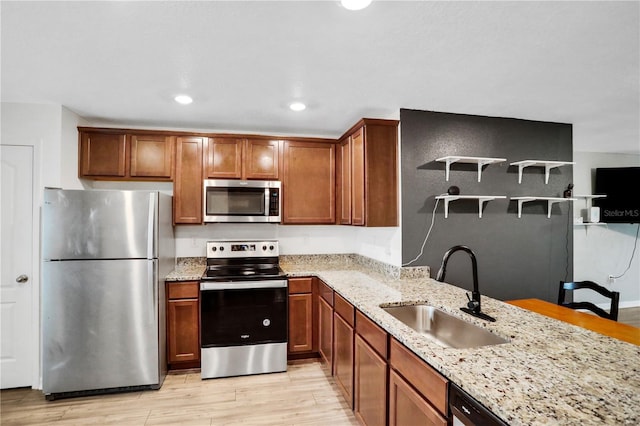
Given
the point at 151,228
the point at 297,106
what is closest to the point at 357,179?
the point at 297,106

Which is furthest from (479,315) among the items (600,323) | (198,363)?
(198,363)

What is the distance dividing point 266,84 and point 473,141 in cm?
196

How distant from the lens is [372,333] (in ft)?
6.36

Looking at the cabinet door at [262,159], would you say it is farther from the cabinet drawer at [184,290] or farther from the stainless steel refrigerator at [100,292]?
the cabinet drawer at [184,290]

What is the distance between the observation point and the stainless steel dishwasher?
1.01m

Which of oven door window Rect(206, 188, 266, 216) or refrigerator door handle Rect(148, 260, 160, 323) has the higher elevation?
oven door window Rect(206, 188, 266, 216)

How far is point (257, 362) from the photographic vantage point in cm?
303

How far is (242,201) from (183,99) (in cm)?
114

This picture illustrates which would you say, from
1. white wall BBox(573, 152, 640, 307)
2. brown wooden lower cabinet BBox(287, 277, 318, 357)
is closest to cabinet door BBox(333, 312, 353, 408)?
brown wooden lower cabinet BBox(287, 277, 318, 357)

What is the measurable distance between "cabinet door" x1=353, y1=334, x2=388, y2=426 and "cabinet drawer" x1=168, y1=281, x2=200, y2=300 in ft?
5.44

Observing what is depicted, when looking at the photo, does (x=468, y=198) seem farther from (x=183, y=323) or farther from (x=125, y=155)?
(x=125, y=155)

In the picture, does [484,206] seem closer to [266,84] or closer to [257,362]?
[266,84]

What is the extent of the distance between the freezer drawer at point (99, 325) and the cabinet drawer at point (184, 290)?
251mm

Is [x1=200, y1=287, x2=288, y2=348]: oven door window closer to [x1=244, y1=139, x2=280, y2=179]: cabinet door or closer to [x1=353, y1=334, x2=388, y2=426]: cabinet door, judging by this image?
[x1=353, y1=334, x2=388, y2=426]: cabinet door
